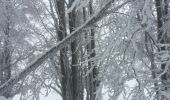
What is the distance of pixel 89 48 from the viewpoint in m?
11.9

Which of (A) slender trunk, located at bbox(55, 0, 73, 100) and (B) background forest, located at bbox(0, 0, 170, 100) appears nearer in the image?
(B) background forest, located at bbox(0, 0, 170, 100)

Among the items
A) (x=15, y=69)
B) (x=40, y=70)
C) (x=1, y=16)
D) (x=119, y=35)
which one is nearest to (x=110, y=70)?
(x=119, y=35)

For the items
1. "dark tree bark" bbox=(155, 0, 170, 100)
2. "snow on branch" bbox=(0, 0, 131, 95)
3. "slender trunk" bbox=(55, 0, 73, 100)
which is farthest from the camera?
"slender trunk" bbox=(55, 0, 73, 100)

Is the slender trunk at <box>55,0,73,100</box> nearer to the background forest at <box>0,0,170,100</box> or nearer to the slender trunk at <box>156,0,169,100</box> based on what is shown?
the background forest at <box>0,0,170,100</box>

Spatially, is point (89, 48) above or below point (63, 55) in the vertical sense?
above

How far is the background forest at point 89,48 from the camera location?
3.92 m

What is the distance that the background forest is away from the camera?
3925mm

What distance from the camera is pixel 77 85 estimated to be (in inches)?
412

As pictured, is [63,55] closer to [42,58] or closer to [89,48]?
[89,48]

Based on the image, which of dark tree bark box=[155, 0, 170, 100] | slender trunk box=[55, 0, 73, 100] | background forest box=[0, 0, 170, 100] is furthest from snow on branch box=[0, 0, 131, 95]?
slender trunk box=[55, 0, 73, 100]

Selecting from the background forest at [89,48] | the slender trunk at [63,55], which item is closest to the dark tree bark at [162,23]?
the background forest at [89,48]

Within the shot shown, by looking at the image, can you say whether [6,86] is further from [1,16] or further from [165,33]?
[1,16]

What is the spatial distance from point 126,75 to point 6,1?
31.8ft

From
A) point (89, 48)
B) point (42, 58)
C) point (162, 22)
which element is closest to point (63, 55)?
point (89, 48)
